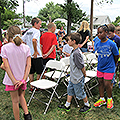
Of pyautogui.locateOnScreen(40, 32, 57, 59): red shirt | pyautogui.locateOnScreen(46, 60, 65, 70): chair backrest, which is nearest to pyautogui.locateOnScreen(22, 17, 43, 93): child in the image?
pyautogui.locateOnScreen(46, 60, 65, 70): chair backrest

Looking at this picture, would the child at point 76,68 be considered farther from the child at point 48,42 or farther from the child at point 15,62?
the child at point 48,42

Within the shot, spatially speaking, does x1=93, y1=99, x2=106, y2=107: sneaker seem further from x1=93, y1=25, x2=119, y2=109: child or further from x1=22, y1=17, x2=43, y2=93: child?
x1=22, y1=17, x2=43, y2=93: child

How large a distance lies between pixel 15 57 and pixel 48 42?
6.57 ft

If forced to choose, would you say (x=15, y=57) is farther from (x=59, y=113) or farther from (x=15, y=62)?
(x=59, y=113)

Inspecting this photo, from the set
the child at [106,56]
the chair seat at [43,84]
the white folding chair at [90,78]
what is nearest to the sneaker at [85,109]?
the child at [106,56]

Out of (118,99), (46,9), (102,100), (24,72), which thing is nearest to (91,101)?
(102,100)

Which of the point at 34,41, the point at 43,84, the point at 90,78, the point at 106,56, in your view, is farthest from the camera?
the point at 90,78

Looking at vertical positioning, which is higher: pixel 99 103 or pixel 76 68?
pixel 76 68

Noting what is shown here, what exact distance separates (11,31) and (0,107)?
2.03m

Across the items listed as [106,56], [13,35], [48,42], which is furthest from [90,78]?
[13,35]

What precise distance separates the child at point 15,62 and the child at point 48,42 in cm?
183

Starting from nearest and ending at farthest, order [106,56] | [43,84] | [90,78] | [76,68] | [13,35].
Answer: [13,35] < [76,68] < [106,56] < [43,84] < [90,78]

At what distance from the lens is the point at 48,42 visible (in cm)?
426

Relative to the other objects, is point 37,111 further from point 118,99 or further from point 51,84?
point 118,99
